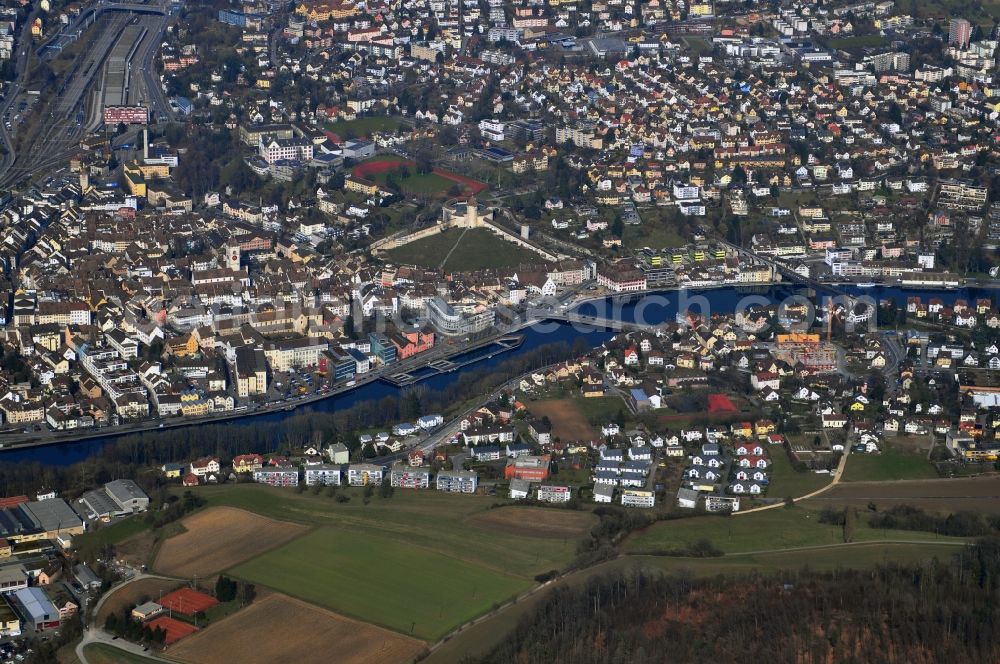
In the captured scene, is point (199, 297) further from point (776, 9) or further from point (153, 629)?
point (776, 9)

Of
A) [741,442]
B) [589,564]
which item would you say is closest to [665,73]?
[741,442]

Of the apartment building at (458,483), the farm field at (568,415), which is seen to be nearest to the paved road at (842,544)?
the apartment building at (458,483)

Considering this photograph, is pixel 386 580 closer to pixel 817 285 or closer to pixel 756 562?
pixel 756 562

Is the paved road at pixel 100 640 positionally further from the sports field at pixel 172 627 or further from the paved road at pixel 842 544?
the paved road at pixel 842 544

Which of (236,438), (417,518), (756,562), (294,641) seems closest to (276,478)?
(236,438)

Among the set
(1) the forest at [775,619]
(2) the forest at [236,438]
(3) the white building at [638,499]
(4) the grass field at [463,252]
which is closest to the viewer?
(1) the forest at [775,619]

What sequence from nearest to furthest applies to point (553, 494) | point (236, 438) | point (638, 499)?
point (638, 499), point (553, 494), point (236, 438)
